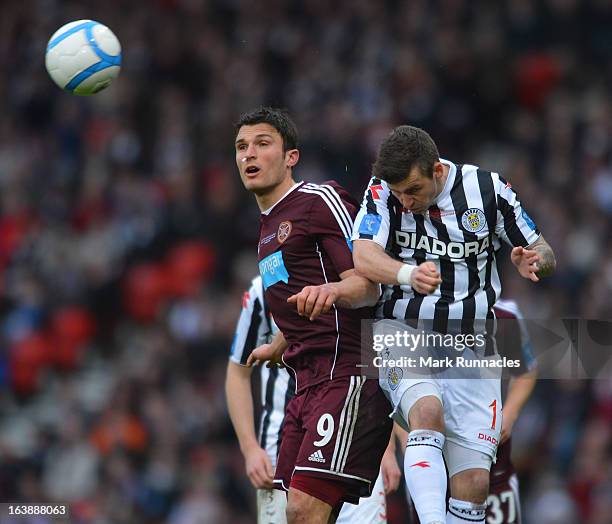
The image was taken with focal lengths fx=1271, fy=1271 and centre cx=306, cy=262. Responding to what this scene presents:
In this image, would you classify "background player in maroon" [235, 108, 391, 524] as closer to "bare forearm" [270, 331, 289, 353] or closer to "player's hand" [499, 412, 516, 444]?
"bare forearm" [270, 331, 289, 353]

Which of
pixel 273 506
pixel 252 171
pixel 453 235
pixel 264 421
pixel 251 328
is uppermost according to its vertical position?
pixel 252 171

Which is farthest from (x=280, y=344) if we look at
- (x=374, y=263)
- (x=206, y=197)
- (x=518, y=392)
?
(x=206, y=197)

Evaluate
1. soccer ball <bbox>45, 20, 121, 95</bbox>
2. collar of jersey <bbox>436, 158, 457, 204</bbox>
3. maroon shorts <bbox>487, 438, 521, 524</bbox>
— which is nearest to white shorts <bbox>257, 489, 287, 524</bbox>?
maroon shorts <bbox>487, 438, 521, 524</bbox>

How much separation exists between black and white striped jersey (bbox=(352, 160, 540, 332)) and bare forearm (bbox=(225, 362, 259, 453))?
4.69ft

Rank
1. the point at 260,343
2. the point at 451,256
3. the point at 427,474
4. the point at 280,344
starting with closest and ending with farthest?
the point at 427,474 < the point at 451,256 < the point at 280,344 < the point at 260,343

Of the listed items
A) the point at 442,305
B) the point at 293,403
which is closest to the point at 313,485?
the point at 293,403

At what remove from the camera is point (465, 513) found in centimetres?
612

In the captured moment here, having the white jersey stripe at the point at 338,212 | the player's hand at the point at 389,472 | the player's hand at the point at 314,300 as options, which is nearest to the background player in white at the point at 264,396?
the player's hand at the point at 389,472

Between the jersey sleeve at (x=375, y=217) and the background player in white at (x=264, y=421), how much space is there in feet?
4.12

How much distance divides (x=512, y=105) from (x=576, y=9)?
1.25m

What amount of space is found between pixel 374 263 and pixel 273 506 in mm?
1921

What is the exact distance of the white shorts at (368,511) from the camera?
6.96m

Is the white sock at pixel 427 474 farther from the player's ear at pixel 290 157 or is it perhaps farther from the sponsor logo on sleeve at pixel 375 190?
the player's ear at pixel 290 157

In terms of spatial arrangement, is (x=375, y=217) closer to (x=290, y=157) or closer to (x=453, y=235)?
(x=453, y=235)
